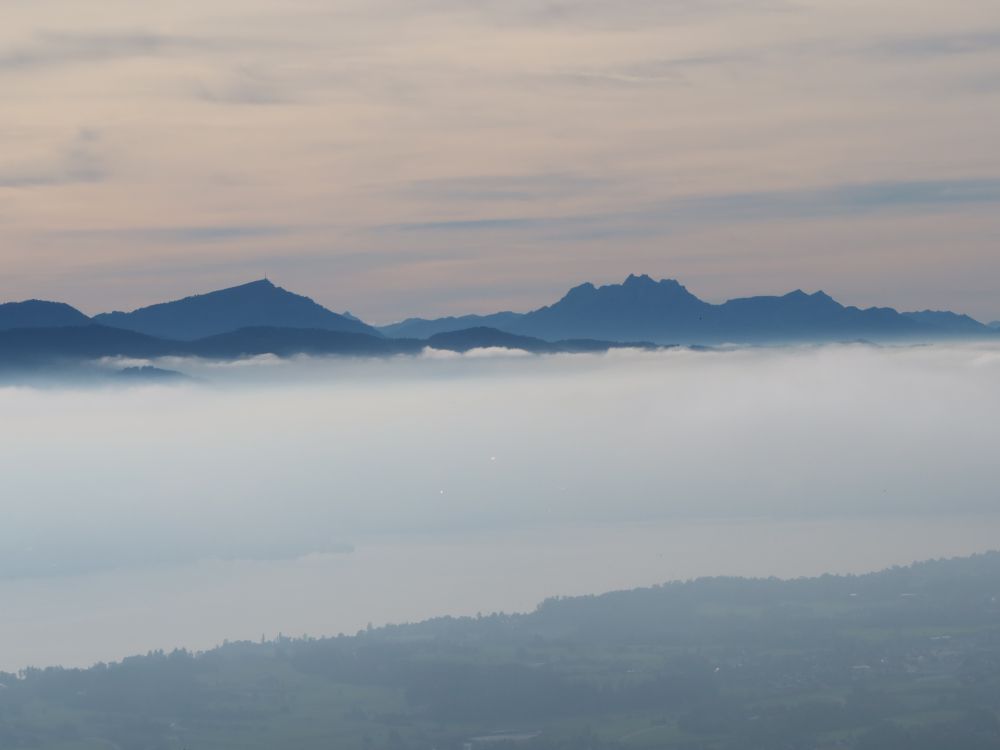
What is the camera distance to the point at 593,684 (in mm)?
68062

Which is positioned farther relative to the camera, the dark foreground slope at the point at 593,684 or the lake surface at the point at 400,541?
the lake surface at the point at 400,541

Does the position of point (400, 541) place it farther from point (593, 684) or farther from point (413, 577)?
point (593, 684)

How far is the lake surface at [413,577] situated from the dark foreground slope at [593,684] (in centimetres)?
953

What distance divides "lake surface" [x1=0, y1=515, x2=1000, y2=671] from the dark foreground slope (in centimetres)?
953

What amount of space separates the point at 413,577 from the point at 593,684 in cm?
4892

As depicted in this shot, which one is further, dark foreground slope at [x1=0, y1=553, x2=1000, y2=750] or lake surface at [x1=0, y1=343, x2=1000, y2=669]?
lake surface at [x1=0, y1=343, x2=1000, y2=669]

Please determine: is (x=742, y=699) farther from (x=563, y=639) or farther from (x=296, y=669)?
(x=296, y=669)

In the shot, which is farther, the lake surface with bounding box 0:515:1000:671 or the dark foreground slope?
the lake surface with bounding box 0:515:1000:671

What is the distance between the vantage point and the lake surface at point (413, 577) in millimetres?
94750

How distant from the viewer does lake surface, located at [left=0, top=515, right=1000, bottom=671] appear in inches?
3730

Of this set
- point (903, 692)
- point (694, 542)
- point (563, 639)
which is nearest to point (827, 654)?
point (903, 692)

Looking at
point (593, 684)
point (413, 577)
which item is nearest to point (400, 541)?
point (413, 577)

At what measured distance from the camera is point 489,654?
249 ft

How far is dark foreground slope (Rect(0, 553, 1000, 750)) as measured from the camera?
195 ft
